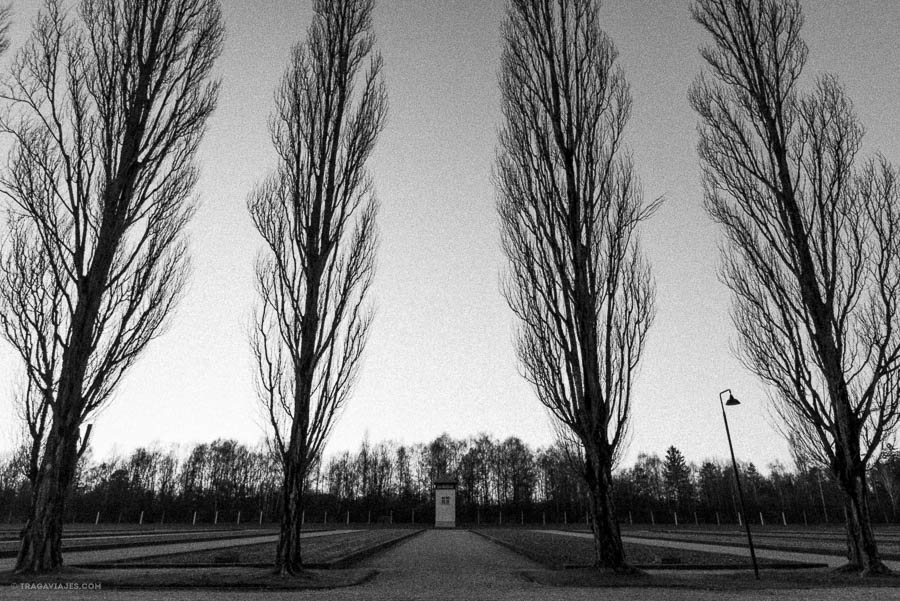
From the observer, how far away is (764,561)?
499 inches

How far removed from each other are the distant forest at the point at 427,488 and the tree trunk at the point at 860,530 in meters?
48.5

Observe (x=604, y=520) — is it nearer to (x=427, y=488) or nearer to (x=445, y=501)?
(x=445, y=501)

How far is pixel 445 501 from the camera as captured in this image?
4681cm

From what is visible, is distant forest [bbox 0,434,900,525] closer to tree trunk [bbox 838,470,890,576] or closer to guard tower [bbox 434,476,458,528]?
guard tower [bbox 434,476,458,528]

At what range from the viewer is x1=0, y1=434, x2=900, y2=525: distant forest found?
54344mm

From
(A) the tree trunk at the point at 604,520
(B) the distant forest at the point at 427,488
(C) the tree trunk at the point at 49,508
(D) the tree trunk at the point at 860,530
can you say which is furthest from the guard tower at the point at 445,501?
(C) the tree trunk at the point at 49,508

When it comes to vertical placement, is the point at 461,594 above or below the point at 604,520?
below

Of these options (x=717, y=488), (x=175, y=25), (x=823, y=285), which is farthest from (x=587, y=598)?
(x=717, y=488)

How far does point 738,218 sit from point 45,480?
15.6m

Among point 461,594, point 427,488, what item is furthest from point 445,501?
point 461,594

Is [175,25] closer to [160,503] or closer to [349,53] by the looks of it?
[349,53]

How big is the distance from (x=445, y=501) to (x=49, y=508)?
4101 centimetres

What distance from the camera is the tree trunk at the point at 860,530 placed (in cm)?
978

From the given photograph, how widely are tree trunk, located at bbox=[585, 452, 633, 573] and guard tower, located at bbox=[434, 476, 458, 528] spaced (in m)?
38.6
